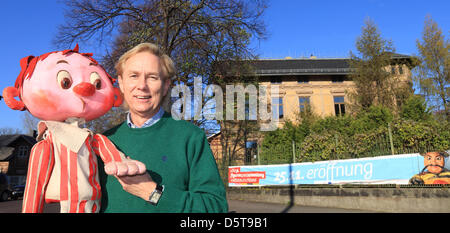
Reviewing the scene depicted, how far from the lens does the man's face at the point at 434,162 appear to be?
8.55 m

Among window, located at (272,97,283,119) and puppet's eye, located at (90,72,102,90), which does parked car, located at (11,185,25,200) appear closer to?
window, located at (272,97,283,119)

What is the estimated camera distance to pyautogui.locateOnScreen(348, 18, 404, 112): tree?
2203 cm

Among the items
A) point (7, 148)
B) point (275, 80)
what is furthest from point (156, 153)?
point (7, 148)

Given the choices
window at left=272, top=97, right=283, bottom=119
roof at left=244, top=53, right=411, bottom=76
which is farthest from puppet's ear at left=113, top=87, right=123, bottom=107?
window at left=272, top=97, right=283, bottom=119

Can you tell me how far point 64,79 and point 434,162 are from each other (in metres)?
10.7

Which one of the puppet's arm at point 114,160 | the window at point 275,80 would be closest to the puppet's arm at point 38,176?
the puppet's arm at point 114,160

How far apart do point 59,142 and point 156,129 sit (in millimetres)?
514

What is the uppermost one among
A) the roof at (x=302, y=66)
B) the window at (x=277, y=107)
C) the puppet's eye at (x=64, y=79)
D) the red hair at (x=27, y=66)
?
the roof at (x=302, y=66)

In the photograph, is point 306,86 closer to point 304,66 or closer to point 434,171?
point 304,66

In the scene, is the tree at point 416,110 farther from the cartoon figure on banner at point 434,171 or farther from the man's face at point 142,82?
the man's face at point 142,82

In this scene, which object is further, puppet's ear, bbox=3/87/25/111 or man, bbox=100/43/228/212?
puppet's ear, bbox=3/87/25/111

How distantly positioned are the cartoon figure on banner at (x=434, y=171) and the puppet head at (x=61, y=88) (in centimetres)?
1039

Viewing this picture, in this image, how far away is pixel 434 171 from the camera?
8.61 metres

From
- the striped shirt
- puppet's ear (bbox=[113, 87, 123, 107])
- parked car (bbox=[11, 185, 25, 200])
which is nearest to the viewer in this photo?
the striped shirt
